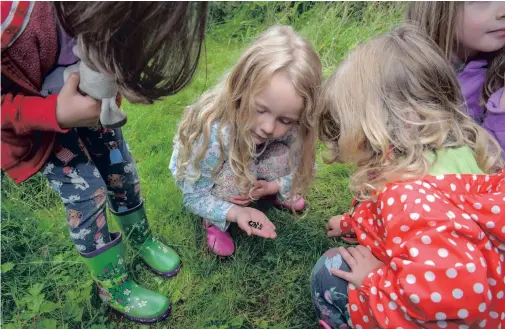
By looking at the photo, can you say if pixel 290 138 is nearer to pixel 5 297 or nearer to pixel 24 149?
pixel 24 149

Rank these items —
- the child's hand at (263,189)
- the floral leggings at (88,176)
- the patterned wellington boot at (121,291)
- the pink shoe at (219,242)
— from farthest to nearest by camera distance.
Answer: the child's hand at (263,189) → the pink shoe at (219,242) → the patterned wellington boot at (121,291) → the floral leggings at (88,176)

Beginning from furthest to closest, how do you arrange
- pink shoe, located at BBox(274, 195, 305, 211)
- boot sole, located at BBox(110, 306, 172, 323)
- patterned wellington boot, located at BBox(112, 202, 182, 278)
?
pink shoe, located at BBox(274, 195, 305, 211)
patterned wellington boot, located at BBox(112, 202, 182, 278)
boot sole, located at BBox(110, 306, 172, 323)

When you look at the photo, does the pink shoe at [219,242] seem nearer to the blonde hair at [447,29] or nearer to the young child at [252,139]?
the young child at [252,139]

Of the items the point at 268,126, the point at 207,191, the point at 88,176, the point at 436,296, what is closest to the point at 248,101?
the point at 268,126

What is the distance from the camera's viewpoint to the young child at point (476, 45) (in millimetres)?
1756

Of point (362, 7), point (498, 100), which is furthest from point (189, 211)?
point (362, 7)

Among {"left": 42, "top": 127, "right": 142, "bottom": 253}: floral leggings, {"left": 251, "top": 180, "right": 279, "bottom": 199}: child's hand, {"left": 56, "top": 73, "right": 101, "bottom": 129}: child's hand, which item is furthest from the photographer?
{"left": 251, "top": 180, "right": 279, "bottom": 199}: child's hand

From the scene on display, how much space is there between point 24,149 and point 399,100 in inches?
46.1

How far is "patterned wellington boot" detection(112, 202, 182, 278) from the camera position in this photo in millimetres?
2092

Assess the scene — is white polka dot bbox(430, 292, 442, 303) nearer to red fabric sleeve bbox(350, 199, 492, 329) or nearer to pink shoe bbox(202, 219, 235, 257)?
red fabric sleeve bbox(350, 199, 492, 329)

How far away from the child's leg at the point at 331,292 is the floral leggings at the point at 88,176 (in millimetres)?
825

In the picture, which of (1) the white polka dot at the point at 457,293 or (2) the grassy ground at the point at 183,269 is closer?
(1) the white polka dot at the point at 457,293

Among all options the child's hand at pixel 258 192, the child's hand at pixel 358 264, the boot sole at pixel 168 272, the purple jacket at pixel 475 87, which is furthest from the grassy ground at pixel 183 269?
the purple jacket at pixel 475 87

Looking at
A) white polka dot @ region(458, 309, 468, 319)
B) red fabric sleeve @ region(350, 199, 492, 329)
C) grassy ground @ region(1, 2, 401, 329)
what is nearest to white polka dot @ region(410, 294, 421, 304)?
red fabric sleeve @ region(350, 199, 492, 329)
